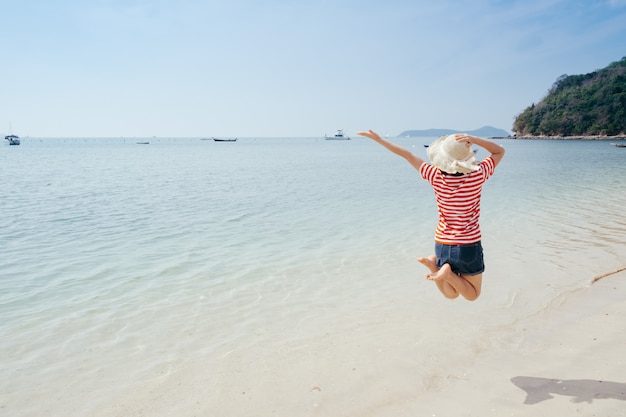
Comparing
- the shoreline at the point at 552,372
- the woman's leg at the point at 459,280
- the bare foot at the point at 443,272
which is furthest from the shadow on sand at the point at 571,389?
the bare foot at the point at 443,272

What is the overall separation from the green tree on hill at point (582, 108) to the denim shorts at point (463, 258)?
139 metres

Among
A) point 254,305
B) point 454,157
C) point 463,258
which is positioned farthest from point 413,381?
point 254,305

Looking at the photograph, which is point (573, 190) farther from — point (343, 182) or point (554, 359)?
point (554, 359)

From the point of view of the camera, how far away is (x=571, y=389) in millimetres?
3891

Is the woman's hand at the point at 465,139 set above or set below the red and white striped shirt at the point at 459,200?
above

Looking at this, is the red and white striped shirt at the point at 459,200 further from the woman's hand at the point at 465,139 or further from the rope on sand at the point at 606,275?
the rope on sand at the point at 606,275

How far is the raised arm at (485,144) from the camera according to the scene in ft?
12.2

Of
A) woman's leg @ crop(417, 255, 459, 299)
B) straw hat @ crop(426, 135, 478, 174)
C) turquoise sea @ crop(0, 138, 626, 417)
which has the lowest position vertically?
turquoise sea @ crop(0, 138, 626, 417)

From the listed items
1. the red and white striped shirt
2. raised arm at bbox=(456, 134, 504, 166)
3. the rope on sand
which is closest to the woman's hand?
raised arm at bbox=(456, 134, 504, 166)

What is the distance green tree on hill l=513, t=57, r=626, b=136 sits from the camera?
392 feet

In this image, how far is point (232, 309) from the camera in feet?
21.1

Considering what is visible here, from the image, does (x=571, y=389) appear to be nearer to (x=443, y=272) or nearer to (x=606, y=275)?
(x=443, y=272)

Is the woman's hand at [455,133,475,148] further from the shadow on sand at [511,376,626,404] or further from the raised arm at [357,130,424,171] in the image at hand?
the shadow on sand at [511,376,626,404]

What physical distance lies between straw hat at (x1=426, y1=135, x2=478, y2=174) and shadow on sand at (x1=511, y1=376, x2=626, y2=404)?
200 cm
